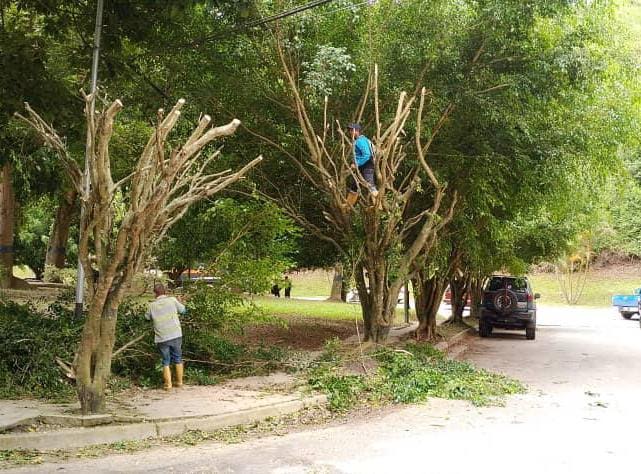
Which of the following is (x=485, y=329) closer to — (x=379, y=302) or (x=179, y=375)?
(x=379, y=302)

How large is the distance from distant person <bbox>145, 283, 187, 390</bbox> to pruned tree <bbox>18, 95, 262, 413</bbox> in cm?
195

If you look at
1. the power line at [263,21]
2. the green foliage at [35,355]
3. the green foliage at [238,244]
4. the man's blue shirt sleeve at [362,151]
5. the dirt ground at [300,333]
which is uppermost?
the power line at [263,21]

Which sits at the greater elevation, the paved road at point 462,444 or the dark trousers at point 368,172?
the dark trousers at point 368,172

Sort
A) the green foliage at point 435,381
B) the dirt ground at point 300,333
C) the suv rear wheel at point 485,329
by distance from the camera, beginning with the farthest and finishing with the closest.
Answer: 1. the suv rear wheel at point 485,329
2. the dirt ground at point 300,333
3. the green foliage at point 435,381

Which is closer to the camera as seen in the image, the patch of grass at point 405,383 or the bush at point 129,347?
the bush at point 129,347

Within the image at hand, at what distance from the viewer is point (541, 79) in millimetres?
13078

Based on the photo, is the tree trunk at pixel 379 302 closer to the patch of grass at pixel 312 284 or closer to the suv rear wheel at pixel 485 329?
the suv rear wheel at pixel 485 329

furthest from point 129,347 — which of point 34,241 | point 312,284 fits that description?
point 312,284

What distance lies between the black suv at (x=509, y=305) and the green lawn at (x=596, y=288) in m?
34.1

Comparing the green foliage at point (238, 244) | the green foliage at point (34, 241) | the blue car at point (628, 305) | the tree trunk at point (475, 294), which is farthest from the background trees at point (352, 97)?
the green foliage at point (34, 241)

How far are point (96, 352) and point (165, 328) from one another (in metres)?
2.04

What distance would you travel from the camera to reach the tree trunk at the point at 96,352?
26.0 ft

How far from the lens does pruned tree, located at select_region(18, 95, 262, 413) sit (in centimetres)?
736

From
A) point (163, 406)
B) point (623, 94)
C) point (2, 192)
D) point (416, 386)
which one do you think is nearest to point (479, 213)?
point (623, 94)
